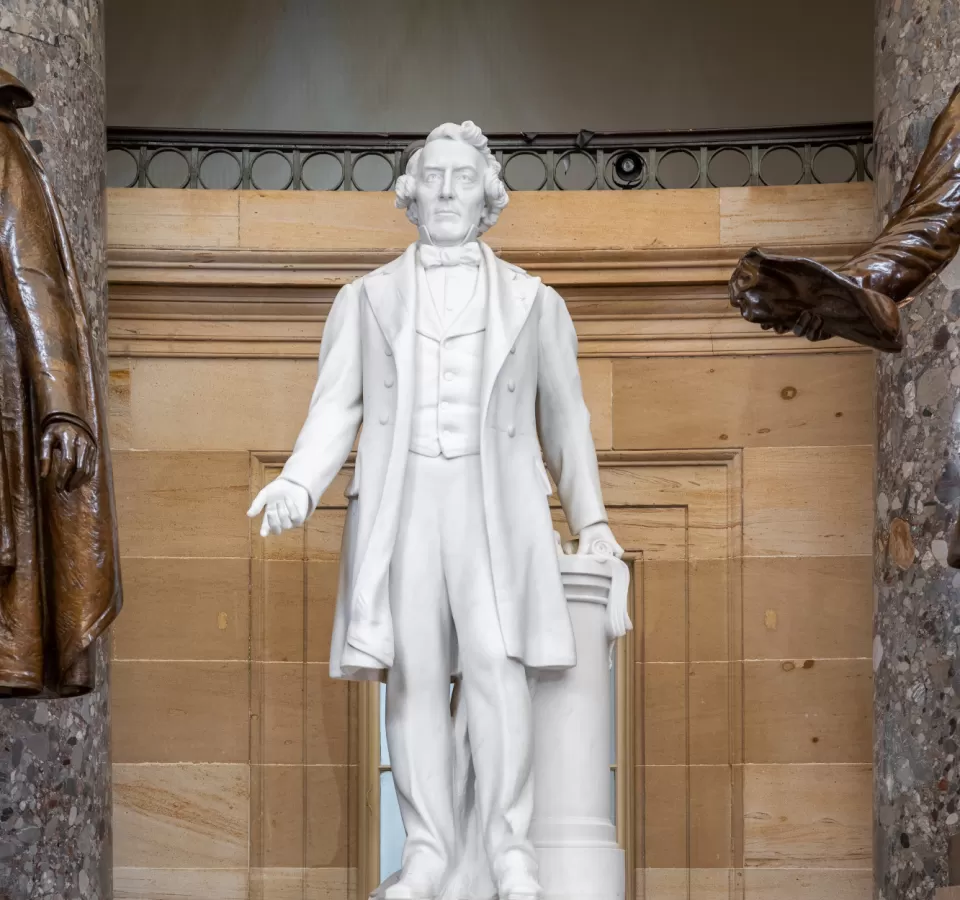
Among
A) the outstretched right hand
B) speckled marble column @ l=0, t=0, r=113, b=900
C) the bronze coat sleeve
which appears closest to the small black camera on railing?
speckled marble column @ l=0, t=0, r=113, b=900

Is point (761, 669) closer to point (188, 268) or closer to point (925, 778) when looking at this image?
point (925, 778)

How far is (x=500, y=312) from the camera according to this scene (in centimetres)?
650

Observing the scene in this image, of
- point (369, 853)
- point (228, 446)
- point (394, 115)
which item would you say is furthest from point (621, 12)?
point (369, 853)

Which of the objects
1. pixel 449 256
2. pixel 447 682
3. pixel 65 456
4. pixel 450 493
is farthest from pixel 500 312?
pixel 65 456

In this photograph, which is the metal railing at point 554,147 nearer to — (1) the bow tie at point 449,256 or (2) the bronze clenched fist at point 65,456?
(1) the bow tie at point 449,256

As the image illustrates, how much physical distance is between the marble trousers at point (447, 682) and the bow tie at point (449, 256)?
2.08 ft

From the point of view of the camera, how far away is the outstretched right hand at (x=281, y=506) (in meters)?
6.14

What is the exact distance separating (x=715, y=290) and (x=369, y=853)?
116 inches

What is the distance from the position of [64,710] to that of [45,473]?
204cm

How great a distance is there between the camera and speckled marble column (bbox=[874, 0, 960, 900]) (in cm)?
774

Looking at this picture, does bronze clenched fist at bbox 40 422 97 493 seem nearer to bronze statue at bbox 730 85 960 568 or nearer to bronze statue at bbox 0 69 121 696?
bronze statue at bbox 0 69 121 696

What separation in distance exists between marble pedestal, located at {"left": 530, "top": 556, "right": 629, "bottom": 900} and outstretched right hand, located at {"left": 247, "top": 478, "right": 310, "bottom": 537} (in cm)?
80

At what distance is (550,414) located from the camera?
6.62 m

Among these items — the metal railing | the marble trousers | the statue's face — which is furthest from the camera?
the metal railing
